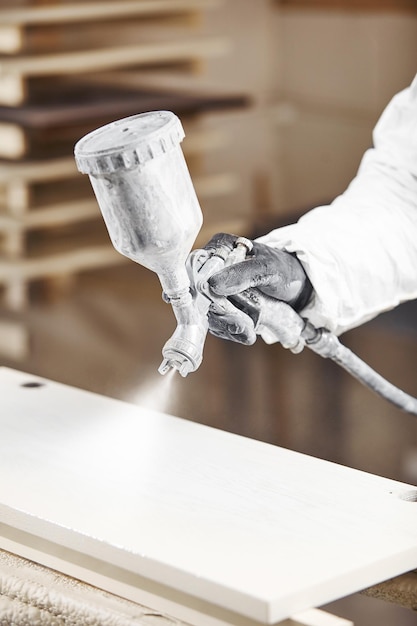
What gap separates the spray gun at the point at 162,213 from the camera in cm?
75

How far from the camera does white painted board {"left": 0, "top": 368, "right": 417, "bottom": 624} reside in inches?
31.0

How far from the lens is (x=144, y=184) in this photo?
29.6 inches

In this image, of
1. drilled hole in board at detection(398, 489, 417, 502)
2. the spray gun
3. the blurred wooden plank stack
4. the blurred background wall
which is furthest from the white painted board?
the blurred wooden plank stack

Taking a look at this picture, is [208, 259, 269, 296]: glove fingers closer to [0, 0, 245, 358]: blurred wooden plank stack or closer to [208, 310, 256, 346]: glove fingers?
[208, 310, 256, 346]: glove fingers

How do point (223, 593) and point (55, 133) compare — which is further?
point (55, 133)

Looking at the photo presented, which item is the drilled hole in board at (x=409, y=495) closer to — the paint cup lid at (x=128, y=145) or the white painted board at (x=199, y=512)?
the white painted board at (x=199, y=512)

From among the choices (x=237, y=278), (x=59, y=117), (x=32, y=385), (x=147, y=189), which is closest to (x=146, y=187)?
(x=147, y=189)

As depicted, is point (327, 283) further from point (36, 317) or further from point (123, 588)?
point (36, 317)

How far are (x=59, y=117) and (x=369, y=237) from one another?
1.59m

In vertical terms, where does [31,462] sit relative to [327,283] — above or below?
below

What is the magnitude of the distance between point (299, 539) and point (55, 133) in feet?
7.60

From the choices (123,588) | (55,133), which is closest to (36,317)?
(55,133)

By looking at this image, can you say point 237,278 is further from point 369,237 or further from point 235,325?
point 369,237

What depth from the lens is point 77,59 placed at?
2.60 metres
